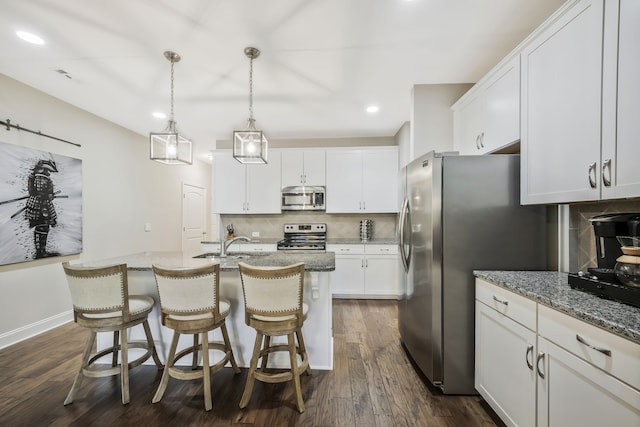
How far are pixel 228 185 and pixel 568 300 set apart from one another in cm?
443

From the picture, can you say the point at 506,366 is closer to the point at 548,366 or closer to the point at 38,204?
the point at 548,366

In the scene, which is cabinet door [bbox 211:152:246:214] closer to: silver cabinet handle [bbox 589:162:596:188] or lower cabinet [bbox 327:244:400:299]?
lower cabinet [bbox 327:244:400:299]

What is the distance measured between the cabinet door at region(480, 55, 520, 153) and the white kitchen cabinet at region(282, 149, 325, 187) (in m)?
2.63

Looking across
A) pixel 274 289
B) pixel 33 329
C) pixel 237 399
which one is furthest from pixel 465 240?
pixel 33 329

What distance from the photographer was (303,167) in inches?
181

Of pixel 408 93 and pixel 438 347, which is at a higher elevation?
pixel 408 93

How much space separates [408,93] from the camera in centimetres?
309

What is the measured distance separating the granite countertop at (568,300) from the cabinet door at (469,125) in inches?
44.3

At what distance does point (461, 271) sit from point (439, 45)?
176 cm

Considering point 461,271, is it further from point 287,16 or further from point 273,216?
point 273,216

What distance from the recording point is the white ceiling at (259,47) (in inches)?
72.8

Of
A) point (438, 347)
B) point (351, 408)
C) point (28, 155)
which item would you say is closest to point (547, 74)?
point (438, 347)

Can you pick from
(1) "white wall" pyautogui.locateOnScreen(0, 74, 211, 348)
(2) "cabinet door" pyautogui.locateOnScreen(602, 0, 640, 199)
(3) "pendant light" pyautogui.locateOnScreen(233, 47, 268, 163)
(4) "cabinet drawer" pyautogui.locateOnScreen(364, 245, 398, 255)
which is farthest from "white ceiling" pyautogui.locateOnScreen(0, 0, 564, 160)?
(4) "cabinet drawer" pyautogui.locateOnScreen(364, 245, 398, 255)

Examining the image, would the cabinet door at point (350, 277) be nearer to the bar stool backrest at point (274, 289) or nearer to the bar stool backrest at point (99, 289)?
the bar stool backrest at point (274, 289)
